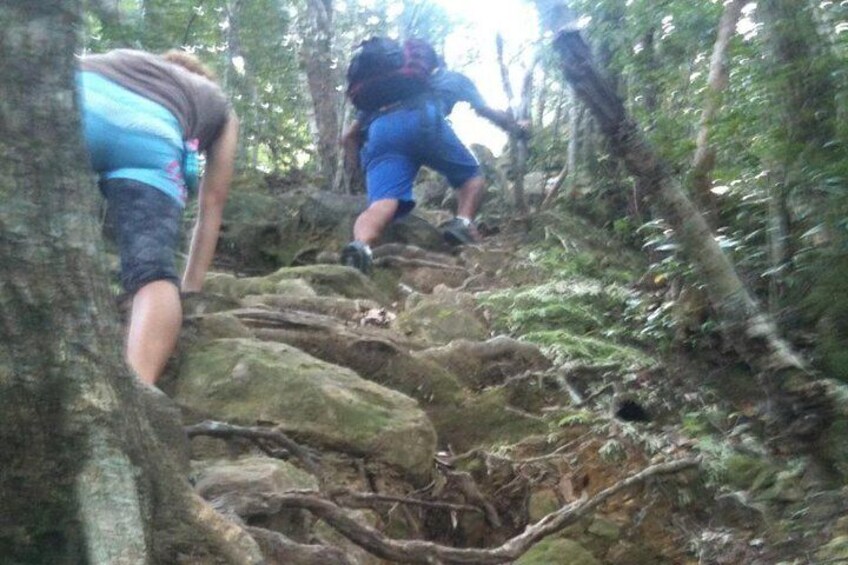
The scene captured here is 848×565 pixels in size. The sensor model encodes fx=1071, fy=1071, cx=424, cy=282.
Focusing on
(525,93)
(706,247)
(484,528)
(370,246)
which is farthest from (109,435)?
(525,93)

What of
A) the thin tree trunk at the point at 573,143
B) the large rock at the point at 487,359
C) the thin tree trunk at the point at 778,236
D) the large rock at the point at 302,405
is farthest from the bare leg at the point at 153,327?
the thin tree trunk at the point at 573,143

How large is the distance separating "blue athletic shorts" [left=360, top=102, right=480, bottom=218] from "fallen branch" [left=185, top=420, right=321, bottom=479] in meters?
4.38

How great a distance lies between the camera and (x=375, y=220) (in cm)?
775

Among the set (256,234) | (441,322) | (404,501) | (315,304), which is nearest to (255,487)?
(404,501)

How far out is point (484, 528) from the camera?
397cm

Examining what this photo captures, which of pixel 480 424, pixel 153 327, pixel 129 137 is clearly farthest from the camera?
pixel 480 424

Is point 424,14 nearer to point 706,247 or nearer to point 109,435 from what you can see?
point 706,247

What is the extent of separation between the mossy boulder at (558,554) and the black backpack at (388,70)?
4503mm

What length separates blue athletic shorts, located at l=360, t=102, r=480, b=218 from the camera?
774 centimetres

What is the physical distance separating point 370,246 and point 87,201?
224 inches

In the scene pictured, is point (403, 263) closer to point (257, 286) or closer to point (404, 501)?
point (257, 286)

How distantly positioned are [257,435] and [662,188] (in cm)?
152

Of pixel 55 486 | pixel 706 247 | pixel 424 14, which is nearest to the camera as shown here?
pixel 55 486

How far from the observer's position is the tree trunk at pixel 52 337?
78.6 inches
